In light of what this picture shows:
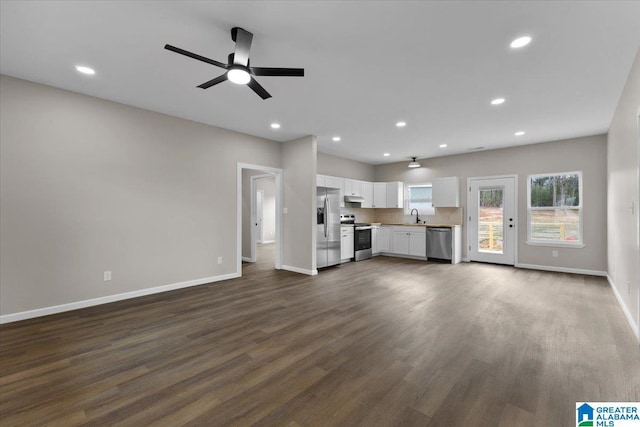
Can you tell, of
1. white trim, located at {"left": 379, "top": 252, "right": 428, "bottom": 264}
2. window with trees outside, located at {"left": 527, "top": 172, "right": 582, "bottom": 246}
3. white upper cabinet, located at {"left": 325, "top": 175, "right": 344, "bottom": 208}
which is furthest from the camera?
white trim, located at {"left": 379, "top": 252, "right": 428, "bottom": 264}

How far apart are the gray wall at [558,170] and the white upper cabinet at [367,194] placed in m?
2.05

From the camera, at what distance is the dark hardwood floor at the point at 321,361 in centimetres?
177

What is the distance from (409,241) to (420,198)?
144 centimetres

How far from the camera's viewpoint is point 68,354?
2.48 metres

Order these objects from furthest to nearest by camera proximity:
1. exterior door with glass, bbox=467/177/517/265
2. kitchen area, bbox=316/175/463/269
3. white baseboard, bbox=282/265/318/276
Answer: exterior door with glass, bbox=467/177/517/265
kitchen area, bbox=316/175/463/269
white baseboard, bbox=282/265/318/276

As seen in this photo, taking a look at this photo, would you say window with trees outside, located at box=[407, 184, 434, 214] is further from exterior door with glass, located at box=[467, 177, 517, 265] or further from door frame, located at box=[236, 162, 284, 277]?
door frame, located at box=[236, 162, 284, 277]

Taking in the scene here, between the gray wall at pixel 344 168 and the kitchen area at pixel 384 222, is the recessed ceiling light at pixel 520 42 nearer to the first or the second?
the kitchen area at pixel 384 222

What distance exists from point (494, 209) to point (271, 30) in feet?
21.4

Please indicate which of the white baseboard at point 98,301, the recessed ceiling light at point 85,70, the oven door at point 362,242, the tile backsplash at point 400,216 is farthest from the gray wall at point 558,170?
the recessed ceiling light at point 85,70

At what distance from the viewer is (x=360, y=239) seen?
724 centimetres

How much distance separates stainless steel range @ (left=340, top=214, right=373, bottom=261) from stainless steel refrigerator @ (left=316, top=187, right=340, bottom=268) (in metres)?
0.84

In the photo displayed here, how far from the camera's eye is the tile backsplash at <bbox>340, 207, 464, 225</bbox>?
735cm

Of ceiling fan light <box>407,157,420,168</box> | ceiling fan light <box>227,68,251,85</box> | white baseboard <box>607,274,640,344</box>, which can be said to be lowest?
white baseboard <box>607,274,640,344</box>

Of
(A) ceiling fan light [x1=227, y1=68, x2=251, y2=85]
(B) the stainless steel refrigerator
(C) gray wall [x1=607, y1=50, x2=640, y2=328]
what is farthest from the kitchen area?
(A) ceiling fan light [x1=227, y1=68, x2=251, y2=85]
